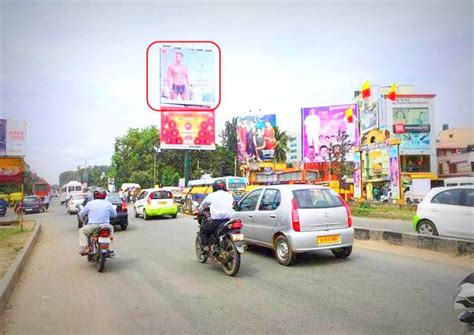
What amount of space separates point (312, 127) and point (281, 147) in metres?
15.1

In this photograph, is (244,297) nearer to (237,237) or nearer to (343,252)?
(237,237)

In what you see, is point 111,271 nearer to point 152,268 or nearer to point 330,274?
point 152,268

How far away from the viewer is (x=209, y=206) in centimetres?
805

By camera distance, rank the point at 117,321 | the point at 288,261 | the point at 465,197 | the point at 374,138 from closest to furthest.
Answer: the point at 117,321
the point at 288,261
the point at 465,197
the point at 374,138

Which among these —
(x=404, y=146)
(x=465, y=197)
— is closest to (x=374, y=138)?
(x=404, y=146)

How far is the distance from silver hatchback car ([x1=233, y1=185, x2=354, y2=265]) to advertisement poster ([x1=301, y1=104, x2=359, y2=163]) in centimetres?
4039

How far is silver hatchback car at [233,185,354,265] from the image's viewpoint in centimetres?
764

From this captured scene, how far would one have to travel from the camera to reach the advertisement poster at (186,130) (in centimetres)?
3475

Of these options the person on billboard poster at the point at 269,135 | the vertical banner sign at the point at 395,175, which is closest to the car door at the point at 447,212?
the vertical banner sign at the point at 395,175

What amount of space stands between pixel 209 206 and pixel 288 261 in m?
1.87

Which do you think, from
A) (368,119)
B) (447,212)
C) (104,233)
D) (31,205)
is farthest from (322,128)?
(104,233)

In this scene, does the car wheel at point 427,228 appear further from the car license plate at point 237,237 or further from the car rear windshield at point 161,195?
the car rear windshield at point 161,195

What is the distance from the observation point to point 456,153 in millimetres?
45344

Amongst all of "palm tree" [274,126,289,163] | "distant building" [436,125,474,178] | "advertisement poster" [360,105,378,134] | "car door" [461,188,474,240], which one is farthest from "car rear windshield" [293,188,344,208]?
"palm tree" [274,126,289,163]
